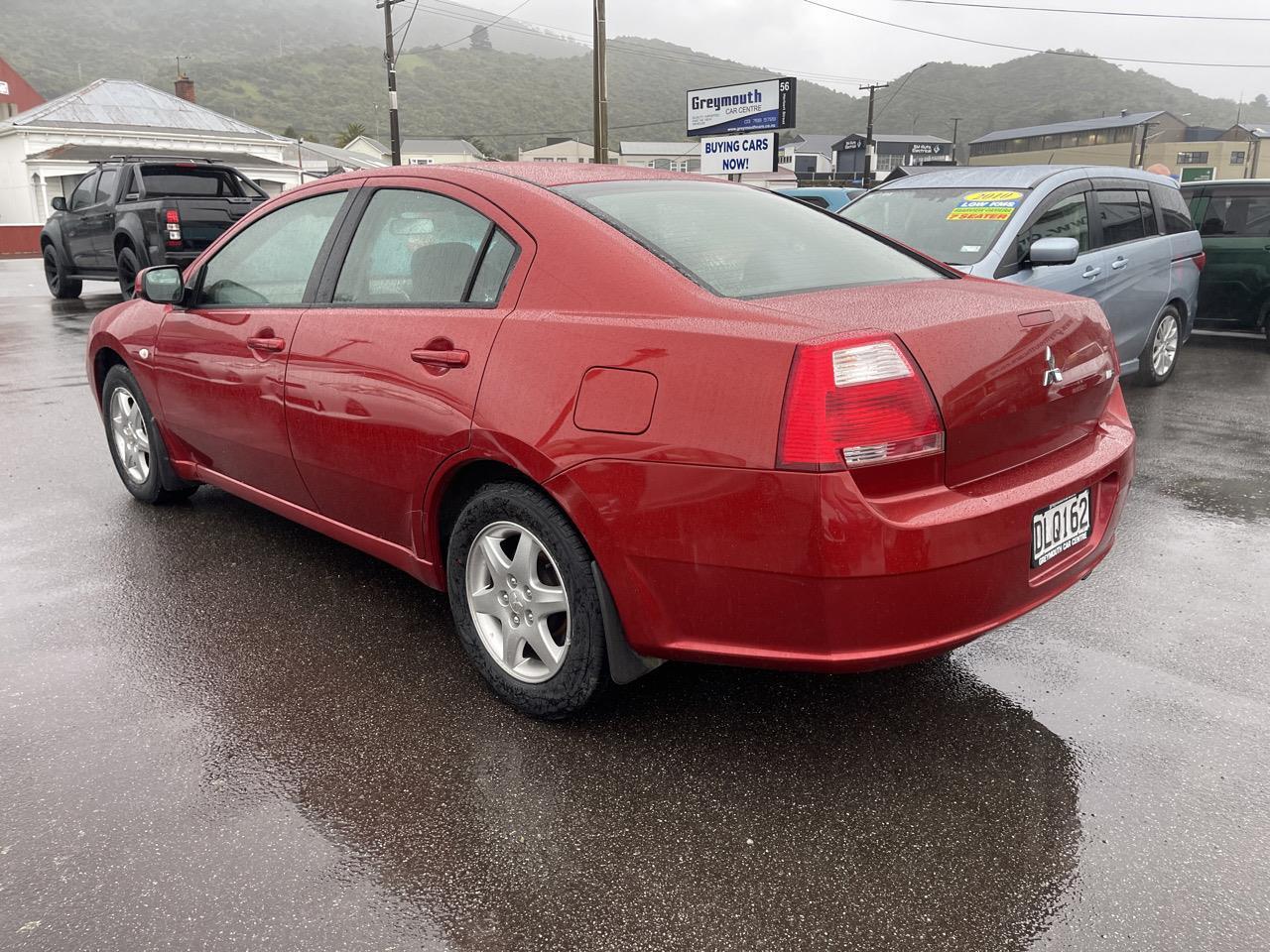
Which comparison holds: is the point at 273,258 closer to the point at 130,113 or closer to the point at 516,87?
the point at 130,113

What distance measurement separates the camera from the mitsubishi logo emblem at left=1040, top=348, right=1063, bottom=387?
8.39 ft

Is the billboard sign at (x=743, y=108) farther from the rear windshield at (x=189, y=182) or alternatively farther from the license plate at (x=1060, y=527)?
the license plate at (x=1060, y=527)

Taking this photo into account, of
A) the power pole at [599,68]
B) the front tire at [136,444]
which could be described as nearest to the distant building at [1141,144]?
the power pole at [599,68]

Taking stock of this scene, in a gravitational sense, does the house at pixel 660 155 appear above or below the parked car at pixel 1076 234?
above

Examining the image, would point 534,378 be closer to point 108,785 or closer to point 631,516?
point 631,516

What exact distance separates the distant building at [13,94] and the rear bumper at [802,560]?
62014 millimetres

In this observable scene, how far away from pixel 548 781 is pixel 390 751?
0.47m

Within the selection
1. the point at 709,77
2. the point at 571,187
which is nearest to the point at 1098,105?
the point at 709,77

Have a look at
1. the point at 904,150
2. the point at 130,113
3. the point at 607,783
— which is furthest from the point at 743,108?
the point at 904,150

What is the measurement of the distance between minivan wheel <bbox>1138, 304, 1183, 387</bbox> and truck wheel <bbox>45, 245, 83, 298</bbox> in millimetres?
14360

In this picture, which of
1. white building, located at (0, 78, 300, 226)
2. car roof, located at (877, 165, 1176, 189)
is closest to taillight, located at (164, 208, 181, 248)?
car roof, located at (877, 165, 1176, 189)

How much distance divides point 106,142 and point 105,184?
31.1 meters

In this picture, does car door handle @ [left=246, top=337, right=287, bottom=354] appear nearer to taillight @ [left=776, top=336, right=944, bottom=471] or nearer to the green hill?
taillight @ [left=776, top=336, right=944, bottom=471]

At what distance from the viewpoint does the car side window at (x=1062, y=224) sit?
6.28m
